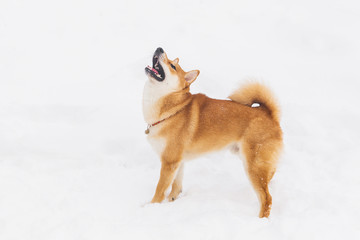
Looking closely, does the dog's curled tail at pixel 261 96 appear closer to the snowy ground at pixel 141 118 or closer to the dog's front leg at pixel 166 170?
the snowy ground at pixel 141 118

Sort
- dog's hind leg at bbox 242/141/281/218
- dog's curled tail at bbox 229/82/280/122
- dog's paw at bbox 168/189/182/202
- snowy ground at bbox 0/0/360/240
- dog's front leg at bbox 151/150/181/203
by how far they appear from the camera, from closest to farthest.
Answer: snowy ground at bbox 0/0/360/240, dog's hind leg at bbox 242/141/281/218, dog's front leg at bbox 151/150/181/203, dog's curled tail at bbox 229/82/280/122, dog's paw at bbox 168/189/182/202

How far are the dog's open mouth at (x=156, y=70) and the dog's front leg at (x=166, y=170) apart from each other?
0.82 meters

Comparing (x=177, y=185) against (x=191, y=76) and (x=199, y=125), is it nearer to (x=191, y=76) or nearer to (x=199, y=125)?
(x=199, y=125)

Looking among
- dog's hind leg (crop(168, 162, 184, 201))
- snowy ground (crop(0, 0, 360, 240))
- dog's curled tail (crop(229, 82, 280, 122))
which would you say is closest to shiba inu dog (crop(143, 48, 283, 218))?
dog's curled tail (crop(229, 82, 280, 122))

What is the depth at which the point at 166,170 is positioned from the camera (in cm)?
367

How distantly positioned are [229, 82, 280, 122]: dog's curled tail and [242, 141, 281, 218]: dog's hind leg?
17.2 inches

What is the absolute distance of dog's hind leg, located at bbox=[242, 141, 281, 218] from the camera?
3.45 metres

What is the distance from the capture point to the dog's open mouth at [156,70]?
349cm

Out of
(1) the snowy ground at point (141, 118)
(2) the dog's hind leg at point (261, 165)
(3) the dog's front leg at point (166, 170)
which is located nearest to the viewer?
(1) the snowy ground at point (141, 118)

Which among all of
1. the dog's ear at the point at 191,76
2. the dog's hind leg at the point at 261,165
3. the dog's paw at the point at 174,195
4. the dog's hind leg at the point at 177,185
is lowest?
the dog's paw at the point at 174,195

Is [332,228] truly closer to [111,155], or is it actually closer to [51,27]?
[111,155]

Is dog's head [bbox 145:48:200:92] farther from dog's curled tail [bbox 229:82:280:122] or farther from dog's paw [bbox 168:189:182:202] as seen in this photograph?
dog's paw [bbox 168:189:182:202]

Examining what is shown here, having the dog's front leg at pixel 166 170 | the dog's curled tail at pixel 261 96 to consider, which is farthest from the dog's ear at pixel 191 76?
the dog's front leg at pixel 166 170

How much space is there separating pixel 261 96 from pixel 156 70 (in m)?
1.24
